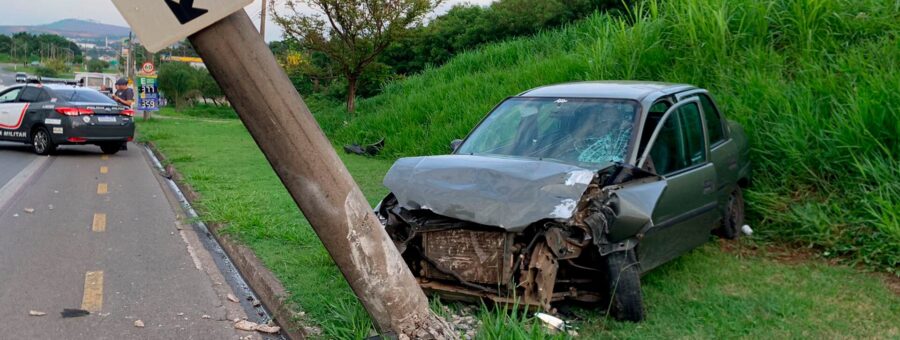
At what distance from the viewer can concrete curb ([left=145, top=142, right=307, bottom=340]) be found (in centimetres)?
517

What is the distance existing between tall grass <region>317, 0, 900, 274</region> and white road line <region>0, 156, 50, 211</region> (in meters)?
5.89

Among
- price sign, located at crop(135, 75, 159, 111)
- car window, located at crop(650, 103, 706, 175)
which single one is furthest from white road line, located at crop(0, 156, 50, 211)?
price sign, located at crop(135, 75, 159, 111)

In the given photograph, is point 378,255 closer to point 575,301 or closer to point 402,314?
point 402,314

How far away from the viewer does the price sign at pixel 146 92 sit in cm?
2708

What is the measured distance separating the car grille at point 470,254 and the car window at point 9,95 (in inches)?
566

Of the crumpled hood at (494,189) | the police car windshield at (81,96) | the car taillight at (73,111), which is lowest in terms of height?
the car taillight at (73,111)

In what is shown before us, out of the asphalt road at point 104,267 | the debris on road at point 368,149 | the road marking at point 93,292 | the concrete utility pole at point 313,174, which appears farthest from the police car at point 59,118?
the concrete utility pole at point 313,174

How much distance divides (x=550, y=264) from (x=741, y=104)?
15.8ft

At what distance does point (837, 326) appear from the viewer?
4996 millimetres

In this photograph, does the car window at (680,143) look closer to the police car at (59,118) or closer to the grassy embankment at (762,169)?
the grassy embankment at (762,169)

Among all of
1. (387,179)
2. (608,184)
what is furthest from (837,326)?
(387,179)

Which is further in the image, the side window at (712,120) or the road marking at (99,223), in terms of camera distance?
the road marking at (99,223)

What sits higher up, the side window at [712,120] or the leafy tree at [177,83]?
the side window at [712,120]

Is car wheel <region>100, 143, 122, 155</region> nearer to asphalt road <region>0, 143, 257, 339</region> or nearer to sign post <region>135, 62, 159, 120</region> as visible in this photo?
asphalt road <region>0, 143, 257, 339</region>
